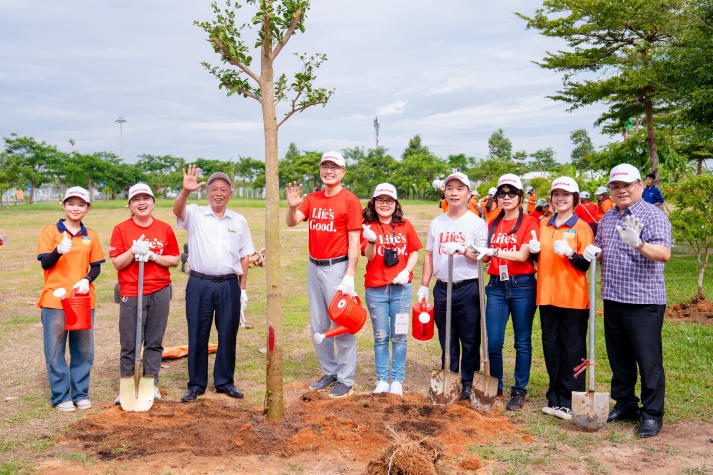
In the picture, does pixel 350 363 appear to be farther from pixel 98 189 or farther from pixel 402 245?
pixel 98 189

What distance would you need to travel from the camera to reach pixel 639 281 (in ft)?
15.5

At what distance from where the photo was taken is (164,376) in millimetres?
6520

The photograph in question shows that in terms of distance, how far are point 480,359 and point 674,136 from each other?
84.2 ft

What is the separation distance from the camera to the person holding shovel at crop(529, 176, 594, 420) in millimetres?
5035

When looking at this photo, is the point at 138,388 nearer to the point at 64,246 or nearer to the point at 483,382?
the point at 64,246

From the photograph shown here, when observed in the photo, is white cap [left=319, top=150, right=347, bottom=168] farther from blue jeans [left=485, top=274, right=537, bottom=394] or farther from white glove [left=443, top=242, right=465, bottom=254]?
blue jeans [left=485, top=274, right=537, bottom=394]

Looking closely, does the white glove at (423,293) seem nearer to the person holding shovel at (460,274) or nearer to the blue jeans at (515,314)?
the person holding shovel at (460,274)

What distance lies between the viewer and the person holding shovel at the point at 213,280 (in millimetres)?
5621

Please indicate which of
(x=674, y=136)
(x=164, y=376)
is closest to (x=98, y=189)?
(x=674, y=136)

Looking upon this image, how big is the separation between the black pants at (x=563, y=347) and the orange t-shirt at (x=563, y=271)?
11 cm

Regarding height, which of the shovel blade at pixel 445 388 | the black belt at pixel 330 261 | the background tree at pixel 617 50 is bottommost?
the shovel blade at pixel 445 388

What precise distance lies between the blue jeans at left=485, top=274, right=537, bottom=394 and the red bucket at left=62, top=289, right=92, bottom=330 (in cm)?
365

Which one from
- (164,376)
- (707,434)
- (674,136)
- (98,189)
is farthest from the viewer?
(98,189)

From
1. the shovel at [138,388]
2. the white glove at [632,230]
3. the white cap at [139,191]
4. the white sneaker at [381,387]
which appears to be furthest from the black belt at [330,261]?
the white glove at [632,230]
